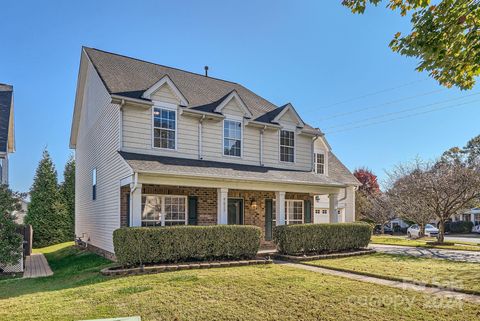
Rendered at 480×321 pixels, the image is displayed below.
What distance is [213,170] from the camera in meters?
13.2

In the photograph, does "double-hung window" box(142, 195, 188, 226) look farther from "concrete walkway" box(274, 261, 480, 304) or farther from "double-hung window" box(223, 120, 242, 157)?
"concrete walkway" box(274, 261, 480, 304)

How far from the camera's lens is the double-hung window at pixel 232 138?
50.6 feet

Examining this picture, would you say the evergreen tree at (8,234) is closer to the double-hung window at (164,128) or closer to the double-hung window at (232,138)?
the double-hung window at (164,128)

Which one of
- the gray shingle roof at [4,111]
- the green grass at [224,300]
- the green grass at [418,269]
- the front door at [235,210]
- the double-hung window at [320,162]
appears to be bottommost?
the green grass at [418,269]

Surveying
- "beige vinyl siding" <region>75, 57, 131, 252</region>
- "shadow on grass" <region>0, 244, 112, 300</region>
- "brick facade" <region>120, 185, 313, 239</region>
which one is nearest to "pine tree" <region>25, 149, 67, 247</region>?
"beige vinyl siding" <region>75, 57, 131, 252</region>

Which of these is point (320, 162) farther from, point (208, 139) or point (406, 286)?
point (406, 286)

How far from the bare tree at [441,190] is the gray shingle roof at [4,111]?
21.0m

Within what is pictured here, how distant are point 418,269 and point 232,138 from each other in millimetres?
8820

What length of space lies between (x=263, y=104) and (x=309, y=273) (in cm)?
1118

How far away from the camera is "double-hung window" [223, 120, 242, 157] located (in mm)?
15414

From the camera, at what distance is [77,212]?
20812 mm

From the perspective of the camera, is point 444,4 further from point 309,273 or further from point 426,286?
point 309,273

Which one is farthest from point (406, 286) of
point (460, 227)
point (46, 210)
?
point (460, 227)

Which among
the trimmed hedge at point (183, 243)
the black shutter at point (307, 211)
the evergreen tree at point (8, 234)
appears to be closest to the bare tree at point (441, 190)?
the black shutter at point (307, 211)
